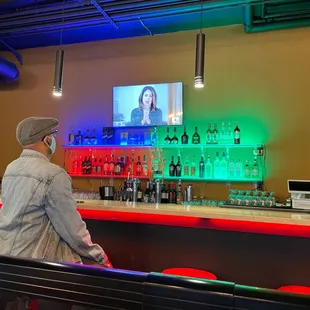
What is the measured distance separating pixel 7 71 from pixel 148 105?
7.34 feet

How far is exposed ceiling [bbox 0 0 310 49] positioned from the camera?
3791 millimetres

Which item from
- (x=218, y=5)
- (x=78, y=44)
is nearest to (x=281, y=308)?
(x=218, y=5)

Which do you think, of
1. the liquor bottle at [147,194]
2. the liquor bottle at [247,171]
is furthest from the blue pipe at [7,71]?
the liquor bottle at [247,171]

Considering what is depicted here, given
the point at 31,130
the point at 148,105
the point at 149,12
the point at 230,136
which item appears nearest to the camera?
the point at 31,130

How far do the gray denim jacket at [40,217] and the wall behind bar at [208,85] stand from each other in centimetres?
328

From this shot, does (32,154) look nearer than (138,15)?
Yes

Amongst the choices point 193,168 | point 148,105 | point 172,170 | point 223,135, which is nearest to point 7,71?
point 148,105

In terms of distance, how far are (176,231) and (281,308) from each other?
2027mm

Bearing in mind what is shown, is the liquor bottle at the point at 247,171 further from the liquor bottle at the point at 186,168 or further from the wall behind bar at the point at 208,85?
the liquor bottle at the point at 186,168

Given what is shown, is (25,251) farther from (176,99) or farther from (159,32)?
(159,32)

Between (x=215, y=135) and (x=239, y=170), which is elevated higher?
(x=215, y=135)

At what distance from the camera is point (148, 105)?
4684mm

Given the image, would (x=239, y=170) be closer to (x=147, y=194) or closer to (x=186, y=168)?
(x=186, y=168)

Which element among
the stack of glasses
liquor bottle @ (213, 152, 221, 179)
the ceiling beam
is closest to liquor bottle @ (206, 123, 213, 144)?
liquor bottle @ (213, 152, 221, 179)
